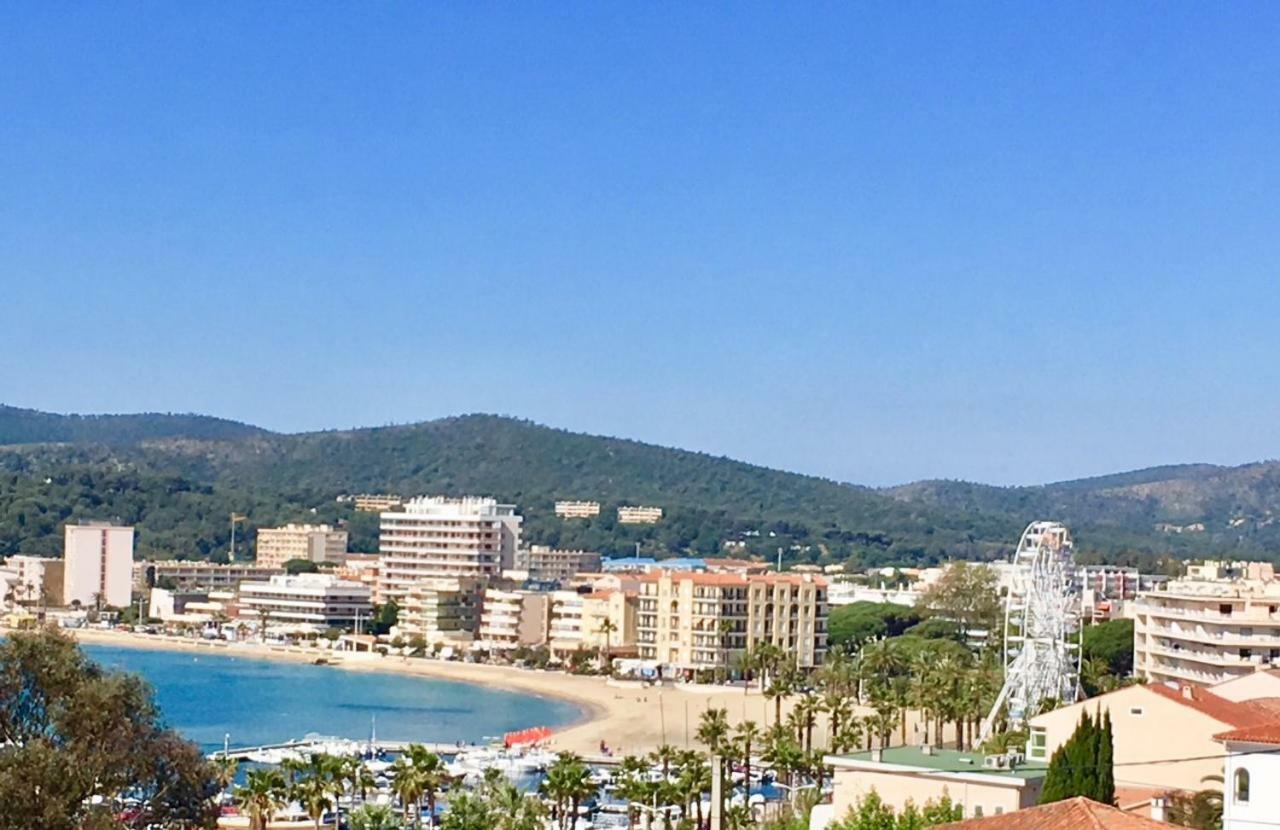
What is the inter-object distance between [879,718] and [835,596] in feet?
281

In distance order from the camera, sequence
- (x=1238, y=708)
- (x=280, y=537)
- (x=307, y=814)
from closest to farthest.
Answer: (x=1238, y=708) → (x=307, y=814) → (x=280, y=537)

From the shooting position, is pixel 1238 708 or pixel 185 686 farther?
pixel 185 686

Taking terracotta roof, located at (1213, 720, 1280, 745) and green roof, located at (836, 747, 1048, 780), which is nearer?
terracotta roof, located at (1213, 720, 1280, 745)

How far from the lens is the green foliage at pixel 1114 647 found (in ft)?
276

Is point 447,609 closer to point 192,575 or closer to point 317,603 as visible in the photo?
point 317,603

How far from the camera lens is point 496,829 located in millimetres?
33875

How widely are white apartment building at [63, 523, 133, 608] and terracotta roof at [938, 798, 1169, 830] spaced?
149m

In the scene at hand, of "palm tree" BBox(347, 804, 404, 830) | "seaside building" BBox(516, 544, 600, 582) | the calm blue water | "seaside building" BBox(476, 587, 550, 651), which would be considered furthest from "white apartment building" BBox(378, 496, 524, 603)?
"palm tree" BBox(347, 804, 404, 830)

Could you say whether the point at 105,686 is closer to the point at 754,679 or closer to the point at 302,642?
the point at 754,679

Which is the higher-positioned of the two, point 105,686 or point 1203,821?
point 105,686

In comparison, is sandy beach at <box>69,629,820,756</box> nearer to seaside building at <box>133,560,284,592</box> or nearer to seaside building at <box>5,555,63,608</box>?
seaside building at <box>5,555,63,608</box>

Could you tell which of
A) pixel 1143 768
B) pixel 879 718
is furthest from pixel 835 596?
pixel 1143 768

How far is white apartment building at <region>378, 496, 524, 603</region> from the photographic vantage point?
146 m

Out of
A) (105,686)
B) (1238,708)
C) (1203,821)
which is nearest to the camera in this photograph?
(105,686)
